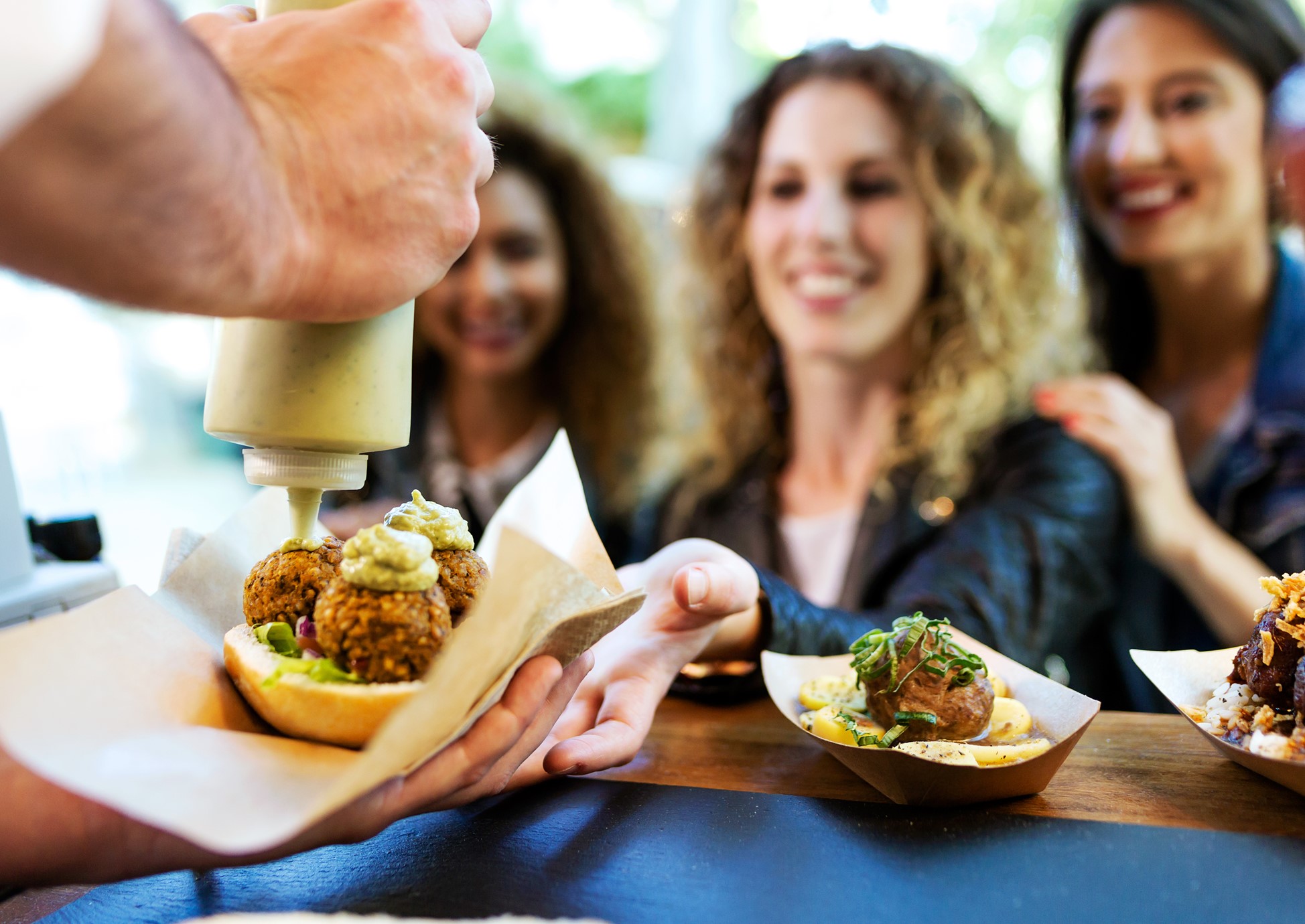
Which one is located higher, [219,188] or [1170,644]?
[219,188]

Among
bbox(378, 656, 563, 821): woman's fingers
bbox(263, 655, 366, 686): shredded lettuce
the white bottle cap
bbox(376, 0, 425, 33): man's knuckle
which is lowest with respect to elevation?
bbox(378, 656, 563, 821): woman's fingers

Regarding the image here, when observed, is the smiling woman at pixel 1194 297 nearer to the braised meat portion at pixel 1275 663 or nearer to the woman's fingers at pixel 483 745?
the braised meat portion at pixel 1275 663

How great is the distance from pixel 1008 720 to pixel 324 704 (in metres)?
0.84

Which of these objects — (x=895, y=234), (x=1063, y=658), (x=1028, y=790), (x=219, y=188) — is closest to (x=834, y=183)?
(x=895, y=234)

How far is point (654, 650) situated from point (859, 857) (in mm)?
551

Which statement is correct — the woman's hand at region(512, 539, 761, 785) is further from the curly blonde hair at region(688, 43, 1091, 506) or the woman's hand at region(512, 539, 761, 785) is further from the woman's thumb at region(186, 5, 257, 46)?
the curly blonde hair at region(688, 43, 1091, 506)

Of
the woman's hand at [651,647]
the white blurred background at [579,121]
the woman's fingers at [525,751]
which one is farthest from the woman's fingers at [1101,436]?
the woman's fingers at [525,751]

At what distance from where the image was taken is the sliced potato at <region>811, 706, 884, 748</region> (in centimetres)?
117

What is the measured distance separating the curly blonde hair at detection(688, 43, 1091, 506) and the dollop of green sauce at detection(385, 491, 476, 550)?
1695 mm

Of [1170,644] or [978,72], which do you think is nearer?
[1170,644]

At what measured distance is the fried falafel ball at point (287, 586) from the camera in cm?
115

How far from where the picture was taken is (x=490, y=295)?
3264mm

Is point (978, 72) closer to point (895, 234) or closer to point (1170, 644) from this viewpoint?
point (895, 234)

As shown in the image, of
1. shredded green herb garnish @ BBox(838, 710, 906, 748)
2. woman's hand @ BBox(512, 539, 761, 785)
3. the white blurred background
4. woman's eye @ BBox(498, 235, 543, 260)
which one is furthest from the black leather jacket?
woman's eye @ BBox(498, 235, 543, 260)
